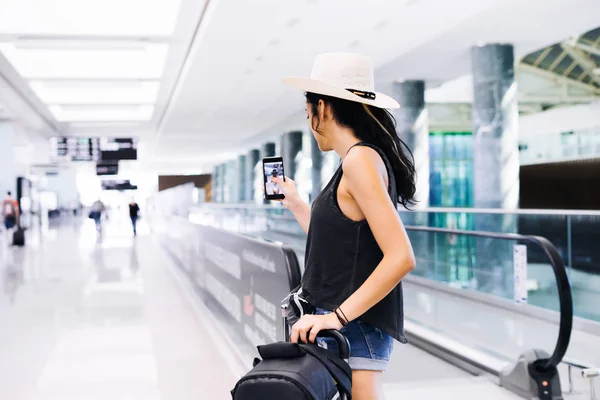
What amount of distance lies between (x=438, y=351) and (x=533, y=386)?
1.69 metres

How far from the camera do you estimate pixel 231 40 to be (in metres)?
13.6

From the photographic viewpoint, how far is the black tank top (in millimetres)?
1802

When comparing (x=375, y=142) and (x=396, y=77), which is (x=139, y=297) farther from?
(x=396, y=77)

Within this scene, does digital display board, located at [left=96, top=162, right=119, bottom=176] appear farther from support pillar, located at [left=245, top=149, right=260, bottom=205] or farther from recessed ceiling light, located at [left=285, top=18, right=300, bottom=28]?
recessed ceiling light, located at [left=285, top=18, right=300, bottom=28]

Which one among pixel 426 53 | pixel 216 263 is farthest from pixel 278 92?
pixel 216 263

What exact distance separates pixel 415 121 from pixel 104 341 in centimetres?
1268

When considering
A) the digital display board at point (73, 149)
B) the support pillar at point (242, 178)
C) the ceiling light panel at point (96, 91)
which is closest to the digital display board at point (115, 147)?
the digital display board at point (73, 149)

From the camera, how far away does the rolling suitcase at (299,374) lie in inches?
59.8

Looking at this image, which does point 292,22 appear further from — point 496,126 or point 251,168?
point 251,168

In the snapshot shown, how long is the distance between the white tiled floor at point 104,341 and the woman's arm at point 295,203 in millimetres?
2775

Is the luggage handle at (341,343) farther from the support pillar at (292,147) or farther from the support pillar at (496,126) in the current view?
the support pillar at (292,147)

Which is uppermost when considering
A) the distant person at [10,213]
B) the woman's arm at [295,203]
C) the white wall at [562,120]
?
the white wall at [562,120]

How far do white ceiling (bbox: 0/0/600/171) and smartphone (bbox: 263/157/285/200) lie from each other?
8.78 m

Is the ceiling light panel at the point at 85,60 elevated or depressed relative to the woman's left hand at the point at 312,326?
elevated
